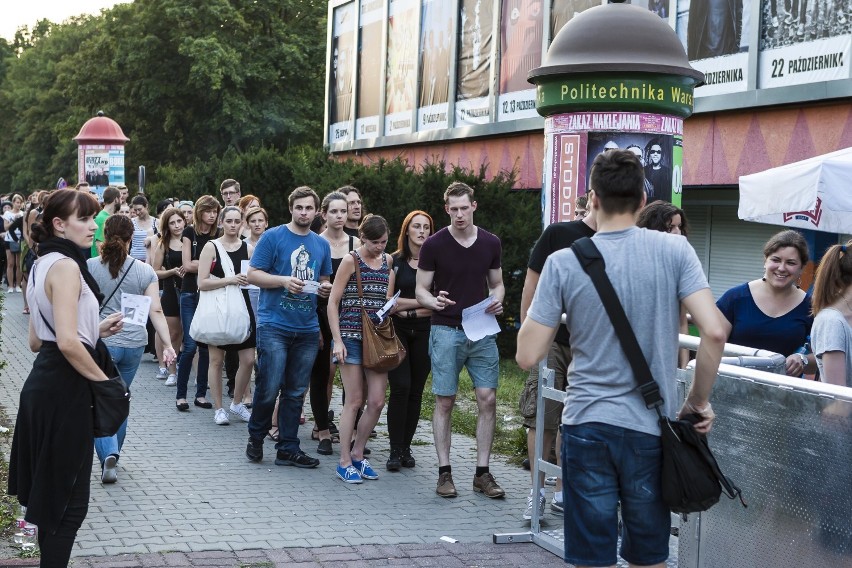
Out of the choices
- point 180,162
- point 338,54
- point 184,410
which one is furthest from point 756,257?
point 180,162

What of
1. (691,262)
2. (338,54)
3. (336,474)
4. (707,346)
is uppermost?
(338,54)

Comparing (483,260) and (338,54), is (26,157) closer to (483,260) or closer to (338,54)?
(338,54)

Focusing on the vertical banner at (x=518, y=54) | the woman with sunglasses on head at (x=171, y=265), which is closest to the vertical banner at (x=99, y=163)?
the vertical banner at (x=518, y=54)

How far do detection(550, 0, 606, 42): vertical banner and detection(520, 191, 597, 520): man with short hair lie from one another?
14210 mm

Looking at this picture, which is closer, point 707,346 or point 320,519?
point 707,346

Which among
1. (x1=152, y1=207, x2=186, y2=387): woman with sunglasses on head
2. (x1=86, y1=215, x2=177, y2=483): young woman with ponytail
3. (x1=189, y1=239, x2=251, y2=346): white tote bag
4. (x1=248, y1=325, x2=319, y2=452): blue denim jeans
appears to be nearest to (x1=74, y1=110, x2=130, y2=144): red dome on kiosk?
(x1=152, y1=207, x2=186, y2=387): woman with sunglasses on head

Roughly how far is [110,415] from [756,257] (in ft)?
43.1

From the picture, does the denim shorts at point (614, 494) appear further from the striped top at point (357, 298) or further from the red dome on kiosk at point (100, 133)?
the red dome on kiosk at point (100, 133)

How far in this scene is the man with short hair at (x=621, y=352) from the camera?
403cm

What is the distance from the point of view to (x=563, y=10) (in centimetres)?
2125

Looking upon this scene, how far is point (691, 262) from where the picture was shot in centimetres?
403

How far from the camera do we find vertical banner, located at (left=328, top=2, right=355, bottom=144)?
31297 mm

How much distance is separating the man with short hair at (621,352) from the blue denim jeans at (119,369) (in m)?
4.49

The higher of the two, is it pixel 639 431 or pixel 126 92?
pixel 126 92
